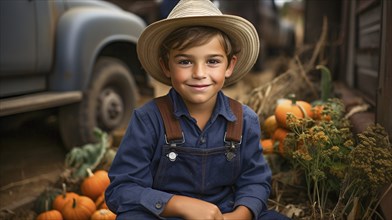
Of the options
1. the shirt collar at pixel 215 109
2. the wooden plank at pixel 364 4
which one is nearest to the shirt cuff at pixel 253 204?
the shirt collar at pixel 215 109

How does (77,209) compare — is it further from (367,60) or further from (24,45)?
(367,60)

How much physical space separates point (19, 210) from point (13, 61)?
3.87 feet

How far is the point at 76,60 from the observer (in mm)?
4027

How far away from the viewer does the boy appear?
1.99m

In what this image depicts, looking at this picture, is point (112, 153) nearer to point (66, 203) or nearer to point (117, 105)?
point (66, 203)

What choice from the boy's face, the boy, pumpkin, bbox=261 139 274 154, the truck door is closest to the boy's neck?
the boy

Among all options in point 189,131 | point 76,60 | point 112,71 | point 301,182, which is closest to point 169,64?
point 189,131

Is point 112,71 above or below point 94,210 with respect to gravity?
above

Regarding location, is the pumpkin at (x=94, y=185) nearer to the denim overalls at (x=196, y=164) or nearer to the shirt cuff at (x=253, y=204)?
the denim overalls at (x=196, y=164)

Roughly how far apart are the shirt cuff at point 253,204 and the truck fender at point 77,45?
8.03 feet

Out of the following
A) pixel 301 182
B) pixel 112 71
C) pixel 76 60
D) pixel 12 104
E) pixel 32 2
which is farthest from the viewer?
pixel 112 71

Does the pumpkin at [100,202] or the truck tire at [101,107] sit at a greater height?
the truck tire at [101,107]

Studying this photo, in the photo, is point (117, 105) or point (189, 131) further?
point (117, 105)

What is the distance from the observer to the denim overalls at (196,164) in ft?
6.72
